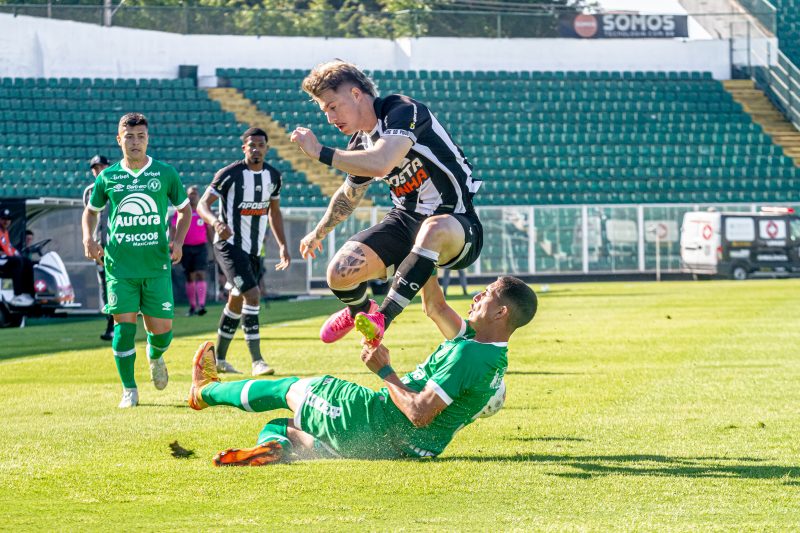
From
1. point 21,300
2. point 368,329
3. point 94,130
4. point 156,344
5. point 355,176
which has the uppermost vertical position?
point 94,130

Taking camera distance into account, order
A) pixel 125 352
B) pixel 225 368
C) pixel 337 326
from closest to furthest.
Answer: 1. pixel 337 326
2. pixel 125 352
3. pixel 225 368

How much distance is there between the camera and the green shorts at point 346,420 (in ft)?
20.8

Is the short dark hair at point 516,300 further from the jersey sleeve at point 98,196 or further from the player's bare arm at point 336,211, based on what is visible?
the jersey sleeve at point 98,196

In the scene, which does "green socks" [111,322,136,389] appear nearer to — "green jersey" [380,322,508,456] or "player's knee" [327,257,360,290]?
"player's knee" [327,257,360,290]

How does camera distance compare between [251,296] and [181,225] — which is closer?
[181,225]

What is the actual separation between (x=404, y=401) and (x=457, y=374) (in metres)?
0.29

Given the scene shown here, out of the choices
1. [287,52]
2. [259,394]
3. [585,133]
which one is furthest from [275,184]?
[287,52]

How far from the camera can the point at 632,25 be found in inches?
1876

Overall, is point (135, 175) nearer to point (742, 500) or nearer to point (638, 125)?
point (742, 500)

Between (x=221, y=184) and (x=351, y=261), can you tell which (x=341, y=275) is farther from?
(x=221, y=184)

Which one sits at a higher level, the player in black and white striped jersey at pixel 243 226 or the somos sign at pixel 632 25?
the somos sign at pixel 632 25

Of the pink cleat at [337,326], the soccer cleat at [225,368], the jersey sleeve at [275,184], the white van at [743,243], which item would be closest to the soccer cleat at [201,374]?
the pink cleat at [337,326]

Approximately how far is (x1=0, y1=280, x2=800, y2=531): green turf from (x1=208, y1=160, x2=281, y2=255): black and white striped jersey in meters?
1.33

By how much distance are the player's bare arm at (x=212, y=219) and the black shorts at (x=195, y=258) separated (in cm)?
1095
